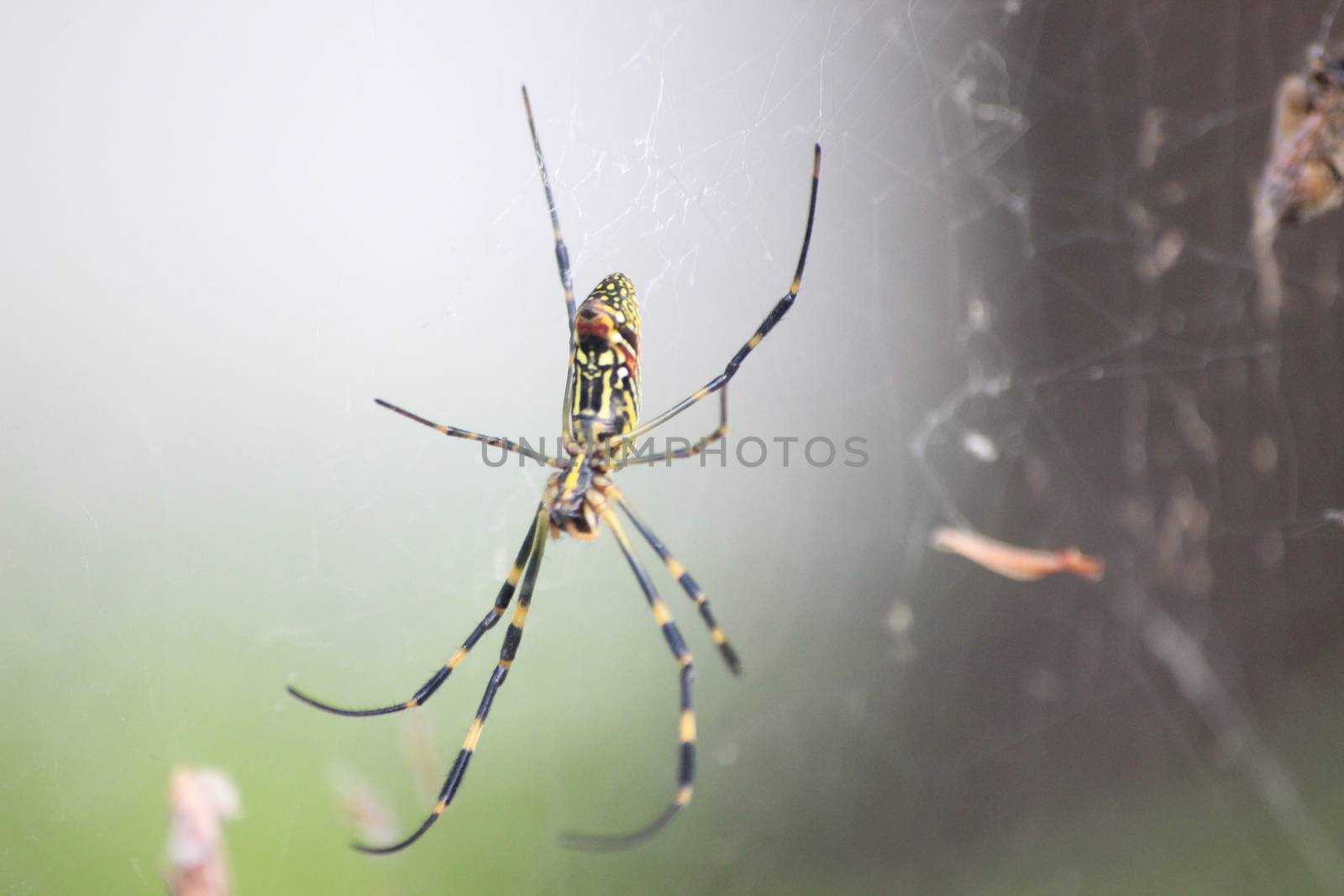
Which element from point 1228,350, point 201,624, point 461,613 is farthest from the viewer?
point 1228,350

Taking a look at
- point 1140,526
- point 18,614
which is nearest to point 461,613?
point 18,614

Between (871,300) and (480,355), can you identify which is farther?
(871,300)

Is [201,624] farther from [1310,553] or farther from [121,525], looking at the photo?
[1310,553]

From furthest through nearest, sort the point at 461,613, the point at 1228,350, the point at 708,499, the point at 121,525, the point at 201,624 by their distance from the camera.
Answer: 1. the point at 708,499
2. the point at 1228,350
3. the point at 461,613
4. the point at 201,624
5. the point at 121,525

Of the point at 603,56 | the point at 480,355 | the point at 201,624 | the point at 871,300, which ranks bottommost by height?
the point at 201,624

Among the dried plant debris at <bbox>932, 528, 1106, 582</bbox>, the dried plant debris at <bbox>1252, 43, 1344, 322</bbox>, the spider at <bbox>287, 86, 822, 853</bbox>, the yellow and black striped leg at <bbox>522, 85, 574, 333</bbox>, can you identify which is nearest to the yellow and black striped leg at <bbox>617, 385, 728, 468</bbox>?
the spider at <bbox>287, 86, 822, 853</bbox>

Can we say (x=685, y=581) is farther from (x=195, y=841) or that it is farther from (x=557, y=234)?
(x=195, y=841)

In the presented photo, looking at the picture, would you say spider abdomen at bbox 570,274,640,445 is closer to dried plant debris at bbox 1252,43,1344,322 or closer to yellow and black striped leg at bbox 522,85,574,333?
yellow and black striped leg at bbox 522,85,574,333

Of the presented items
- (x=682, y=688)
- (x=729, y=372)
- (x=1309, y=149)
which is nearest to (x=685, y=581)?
(x=682, y=688)
